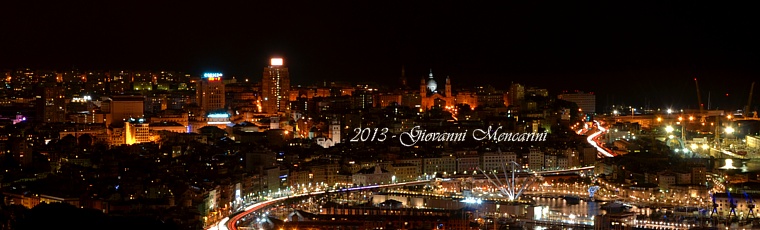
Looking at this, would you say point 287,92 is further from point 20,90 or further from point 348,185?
point 348,185

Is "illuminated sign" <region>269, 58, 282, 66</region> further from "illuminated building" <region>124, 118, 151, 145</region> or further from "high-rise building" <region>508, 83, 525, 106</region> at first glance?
"illuminated building" <region>124, 118, 151, 145</region>

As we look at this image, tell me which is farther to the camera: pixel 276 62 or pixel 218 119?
pixel 276 62

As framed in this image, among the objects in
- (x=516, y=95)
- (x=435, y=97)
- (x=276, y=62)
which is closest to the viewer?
(x=276, y=62)

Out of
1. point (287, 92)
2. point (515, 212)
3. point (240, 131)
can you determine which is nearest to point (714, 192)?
point (515, 212)

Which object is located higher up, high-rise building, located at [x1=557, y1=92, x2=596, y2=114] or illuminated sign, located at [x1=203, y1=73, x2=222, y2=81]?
illuminated sign, located at [x1=203, y1=73, x2=222, y2=81]

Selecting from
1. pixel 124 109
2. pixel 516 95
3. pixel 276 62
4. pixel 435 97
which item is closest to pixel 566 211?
pixel 124 109

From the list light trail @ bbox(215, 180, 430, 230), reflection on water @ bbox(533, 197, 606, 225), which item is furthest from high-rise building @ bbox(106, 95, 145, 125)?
reflection on water @ bbox(533, 197, 606, 225)


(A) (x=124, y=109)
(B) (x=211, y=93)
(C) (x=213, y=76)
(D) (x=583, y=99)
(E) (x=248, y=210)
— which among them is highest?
(C) (x=213, y=76)

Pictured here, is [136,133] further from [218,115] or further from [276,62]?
[276,62]
